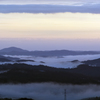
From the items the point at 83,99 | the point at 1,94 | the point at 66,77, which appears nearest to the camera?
the point at 83,99

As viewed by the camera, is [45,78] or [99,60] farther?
[99,60]

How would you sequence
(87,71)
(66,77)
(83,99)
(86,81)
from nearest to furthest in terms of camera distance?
(83,99)
(86,81)
(66,77)
(87,71)

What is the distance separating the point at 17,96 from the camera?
3884 centimetres

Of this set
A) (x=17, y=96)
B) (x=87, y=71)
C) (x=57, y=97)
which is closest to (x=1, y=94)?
(x=17, y=96)

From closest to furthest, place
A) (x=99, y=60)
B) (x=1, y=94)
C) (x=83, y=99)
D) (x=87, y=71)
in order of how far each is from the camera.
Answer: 1. (x=83, y=99)
2. (x=1, y=94)
3. (x=87, y=71)
4. (x=99, y=60)

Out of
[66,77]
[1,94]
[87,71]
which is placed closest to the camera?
[1,94]

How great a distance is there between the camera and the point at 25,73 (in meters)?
71.0

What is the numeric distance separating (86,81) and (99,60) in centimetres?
5535

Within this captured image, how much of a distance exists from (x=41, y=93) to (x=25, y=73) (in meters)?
30.3

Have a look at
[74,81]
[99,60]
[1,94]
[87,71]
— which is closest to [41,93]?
[1,94]

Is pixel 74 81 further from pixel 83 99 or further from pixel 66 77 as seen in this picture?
Answer: pixel 83 99

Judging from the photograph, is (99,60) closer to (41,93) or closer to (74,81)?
(74,81)

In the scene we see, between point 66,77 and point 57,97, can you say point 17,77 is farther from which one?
point 57,97

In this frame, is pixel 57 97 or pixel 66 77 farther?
pixel 66 77
